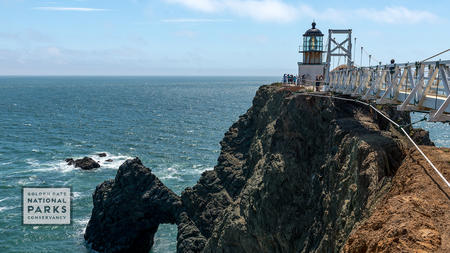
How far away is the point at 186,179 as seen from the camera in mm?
48219

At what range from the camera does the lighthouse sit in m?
41.3

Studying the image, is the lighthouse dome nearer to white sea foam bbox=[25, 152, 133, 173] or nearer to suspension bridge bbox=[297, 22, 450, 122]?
suspension bridge bbox=[297, 22, 450, 122]

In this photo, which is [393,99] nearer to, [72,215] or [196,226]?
[196,226]

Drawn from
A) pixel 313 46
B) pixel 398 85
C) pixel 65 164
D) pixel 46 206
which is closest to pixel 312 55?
pixel 313 46

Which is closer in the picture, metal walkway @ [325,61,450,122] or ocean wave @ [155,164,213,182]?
metal walkway @ [325,61,450,122]

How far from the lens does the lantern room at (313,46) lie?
41.3m

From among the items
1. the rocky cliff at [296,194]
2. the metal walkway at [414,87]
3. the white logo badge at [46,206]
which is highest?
the metal walkway at [414,87]

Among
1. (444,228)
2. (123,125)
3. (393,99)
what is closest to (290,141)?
(393,99)

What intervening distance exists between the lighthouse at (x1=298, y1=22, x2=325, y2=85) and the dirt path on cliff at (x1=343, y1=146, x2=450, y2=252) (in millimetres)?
30709

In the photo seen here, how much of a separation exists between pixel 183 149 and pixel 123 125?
27.3 m

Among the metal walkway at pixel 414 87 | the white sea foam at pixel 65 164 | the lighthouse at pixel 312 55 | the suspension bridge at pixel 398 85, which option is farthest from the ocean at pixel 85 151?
the metal walkway at pixel 414 87

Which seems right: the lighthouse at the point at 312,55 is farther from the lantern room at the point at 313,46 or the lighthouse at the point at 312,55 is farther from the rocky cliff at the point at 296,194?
the rocky cliff at the point at 296,194

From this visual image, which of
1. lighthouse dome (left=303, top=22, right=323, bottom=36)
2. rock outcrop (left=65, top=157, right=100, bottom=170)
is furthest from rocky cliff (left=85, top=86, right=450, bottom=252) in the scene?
rock outcrop (left=65, top=157, right=100, bottom=170)

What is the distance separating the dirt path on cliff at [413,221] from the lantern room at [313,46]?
31209 millimetres
